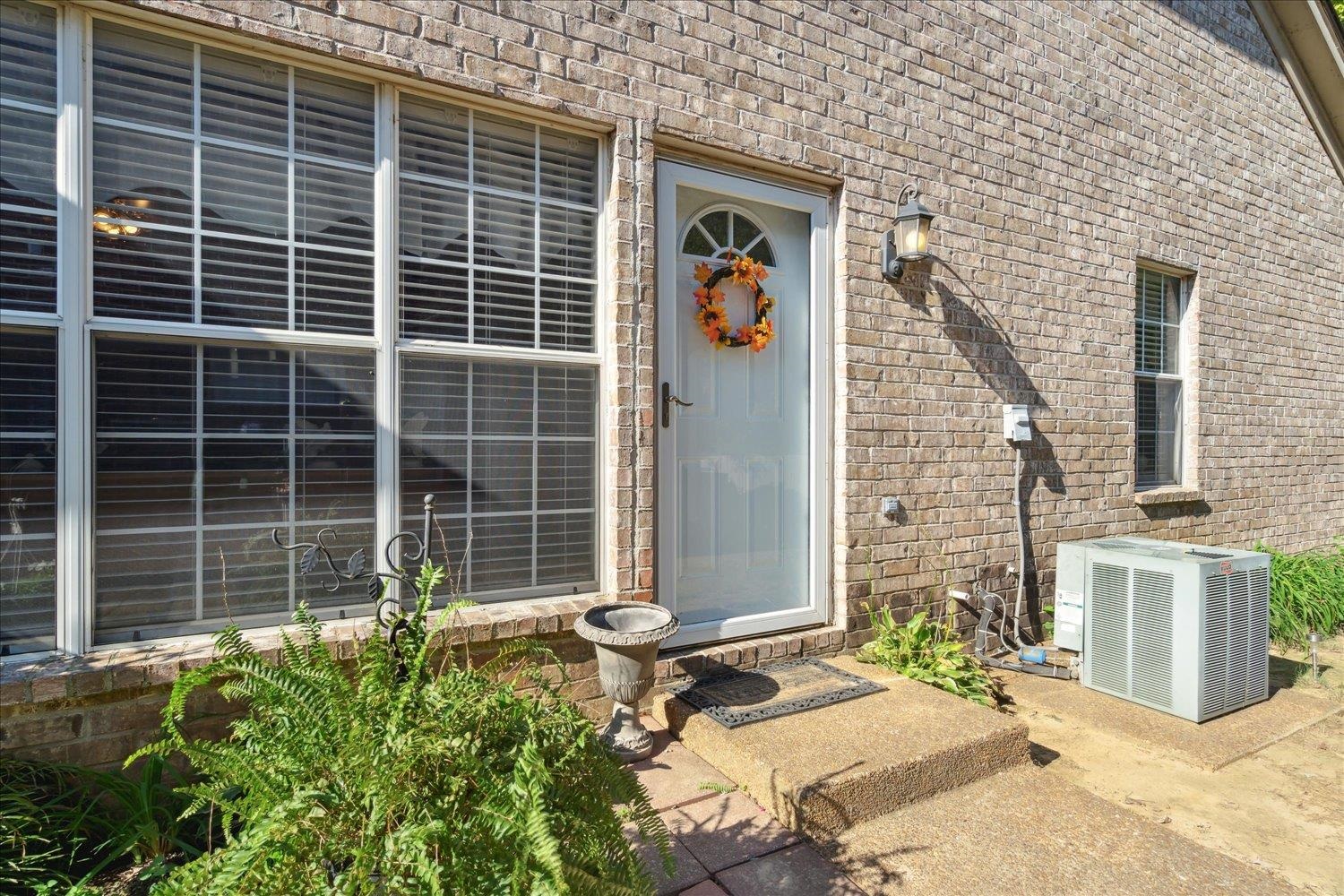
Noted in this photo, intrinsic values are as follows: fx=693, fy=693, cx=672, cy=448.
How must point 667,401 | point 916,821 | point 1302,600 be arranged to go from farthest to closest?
point 1302,600, point 667,401, point 916,821

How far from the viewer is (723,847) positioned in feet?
6.79

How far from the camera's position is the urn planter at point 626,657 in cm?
248

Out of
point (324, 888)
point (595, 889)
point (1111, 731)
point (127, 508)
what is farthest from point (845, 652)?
point (127, 508)

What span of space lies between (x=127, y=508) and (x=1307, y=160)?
8710 millimetres

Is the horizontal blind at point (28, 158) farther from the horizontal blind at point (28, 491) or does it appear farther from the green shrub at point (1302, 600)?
the green shrub at point (1302, 600)

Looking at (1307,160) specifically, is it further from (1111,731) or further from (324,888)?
(324,888)

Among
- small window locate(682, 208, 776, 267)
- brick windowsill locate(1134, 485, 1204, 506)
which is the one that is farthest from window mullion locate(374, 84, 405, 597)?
brick windowsill locate(1134, 485, 1204, 506)

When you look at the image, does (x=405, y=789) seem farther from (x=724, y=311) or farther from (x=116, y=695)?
(x=724, y=311)

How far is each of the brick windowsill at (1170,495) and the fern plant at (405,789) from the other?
188 inches

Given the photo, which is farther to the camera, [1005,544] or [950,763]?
[1005,544]

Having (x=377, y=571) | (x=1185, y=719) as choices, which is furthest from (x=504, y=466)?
(x=1185, y=719)

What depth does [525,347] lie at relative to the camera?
2.83m

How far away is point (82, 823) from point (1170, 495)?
20.3ft

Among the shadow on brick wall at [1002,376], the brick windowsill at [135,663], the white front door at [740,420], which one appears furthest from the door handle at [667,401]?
the shadow on brick wall at [1002,376]
